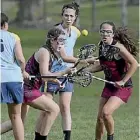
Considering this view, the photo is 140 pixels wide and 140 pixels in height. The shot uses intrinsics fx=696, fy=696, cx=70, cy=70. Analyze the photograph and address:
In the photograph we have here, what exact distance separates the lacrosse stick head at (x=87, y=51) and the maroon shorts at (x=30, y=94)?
74 cm

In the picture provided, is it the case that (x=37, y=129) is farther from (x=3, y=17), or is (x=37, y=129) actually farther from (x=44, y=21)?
(x=44, y=21)

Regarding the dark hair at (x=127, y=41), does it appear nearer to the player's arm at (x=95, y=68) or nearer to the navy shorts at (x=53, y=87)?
the player's arm at (x=95, y=68)

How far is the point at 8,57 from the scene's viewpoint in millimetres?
7910

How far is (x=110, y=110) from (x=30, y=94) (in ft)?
3.60

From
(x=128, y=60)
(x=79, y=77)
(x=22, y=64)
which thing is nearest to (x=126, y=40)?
(x=128, y=60)

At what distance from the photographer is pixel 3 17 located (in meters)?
7.87

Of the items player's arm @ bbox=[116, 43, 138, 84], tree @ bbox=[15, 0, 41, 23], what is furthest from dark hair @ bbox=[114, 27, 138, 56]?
tree @ bbox=[15, 0, 41, 23]

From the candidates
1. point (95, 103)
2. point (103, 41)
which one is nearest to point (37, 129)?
point (103, 41)

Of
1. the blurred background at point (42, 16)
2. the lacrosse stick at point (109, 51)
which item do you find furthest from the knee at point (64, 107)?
the blurred background at point (42, 16)

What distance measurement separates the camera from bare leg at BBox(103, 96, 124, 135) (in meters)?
8.78

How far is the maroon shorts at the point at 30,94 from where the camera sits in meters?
8.33

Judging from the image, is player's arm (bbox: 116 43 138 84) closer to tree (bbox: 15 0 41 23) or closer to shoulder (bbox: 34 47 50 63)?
shoulder (bbox: 34 47 50 63)

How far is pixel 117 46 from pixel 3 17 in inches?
66.2

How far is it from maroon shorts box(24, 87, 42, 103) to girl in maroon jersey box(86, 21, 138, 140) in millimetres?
950
